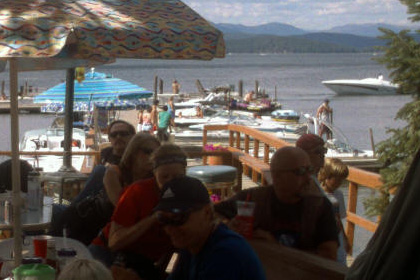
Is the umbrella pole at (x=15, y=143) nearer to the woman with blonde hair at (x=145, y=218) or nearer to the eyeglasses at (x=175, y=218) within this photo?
the woman with blonde hair at (x=145, y=218)

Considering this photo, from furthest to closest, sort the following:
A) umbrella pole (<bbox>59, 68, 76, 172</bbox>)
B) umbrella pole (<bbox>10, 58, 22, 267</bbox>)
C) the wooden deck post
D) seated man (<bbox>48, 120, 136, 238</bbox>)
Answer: umbrella pole (<bbox>59, 68, 76, 172</bbox>) < the wooden deck post < seated man (<bbox>48, 120, 136, 238</bbox>) < umbrella pole (<bbox>10, 58, 22, 267</bbox>)

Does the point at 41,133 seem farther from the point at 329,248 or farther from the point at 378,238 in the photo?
the point at 378,238

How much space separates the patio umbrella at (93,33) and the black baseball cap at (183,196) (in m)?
1.06

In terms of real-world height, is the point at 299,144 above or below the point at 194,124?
above

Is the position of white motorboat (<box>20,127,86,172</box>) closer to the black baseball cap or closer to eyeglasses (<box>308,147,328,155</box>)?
eyeglasses (<box>308,147,328,155</box>)

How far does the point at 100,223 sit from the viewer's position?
4246mm

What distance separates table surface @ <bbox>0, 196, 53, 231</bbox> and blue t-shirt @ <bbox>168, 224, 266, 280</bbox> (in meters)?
2.20

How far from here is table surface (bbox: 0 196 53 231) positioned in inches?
182

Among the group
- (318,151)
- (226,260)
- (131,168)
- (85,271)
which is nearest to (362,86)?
(318,151)

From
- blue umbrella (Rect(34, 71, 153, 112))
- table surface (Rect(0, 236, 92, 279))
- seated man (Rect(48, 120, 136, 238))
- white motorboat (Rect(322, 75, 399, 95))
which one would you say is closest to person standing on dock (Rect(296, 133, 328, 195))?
seated man (Rect(48, 120, 136, 238))

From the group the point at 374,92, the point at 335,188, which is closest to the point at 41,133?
the point at 335,188

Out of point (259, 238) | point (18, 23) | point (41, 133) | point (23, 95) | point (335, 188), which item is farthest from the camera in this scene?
point (23, 95)

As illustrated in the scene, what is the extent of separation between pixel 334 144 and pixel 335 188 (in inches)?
692

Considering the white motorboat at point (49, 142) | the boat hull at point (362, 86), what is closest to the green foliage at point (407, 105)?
the white motorboat at point (49, 142)
